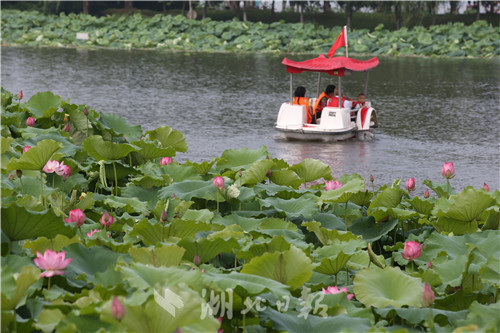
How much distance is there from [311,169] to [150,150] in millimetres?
1058

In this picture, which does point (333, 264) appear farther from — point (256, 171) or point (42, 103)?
point (42, 103)

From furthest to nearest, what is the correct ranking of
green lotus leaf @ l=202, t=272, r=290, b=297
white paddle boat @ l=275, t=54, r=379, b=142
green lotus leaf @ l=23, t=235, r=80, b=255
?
white paddle boat @ l=275, t=54, r=379, b=142 → green lotus leaf @ l=23, t=235, r=80, b=255 → green lotus leaf @ l=202, t=272, r=290, b=297

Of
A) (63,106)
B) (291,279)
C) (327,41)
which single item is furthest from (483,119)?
(327,41)

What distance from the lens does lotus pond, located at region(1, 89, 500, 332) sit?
2266 mm

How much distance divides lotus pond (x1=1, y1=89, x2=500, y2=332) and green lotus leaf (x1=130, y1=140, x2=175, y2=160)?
0.01m

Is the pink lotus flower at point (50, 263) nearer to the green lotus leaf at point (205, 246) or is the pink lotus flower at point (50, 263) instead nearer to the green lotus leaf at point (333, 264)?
the green lotus leaf at point (205, 246)

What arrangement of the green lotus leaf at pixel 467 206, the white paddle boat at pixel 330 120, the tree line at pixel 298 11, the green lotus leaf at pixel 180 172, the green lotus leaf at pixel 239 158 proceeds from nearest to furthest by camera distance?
the green lotus leaf at pixel 467 206
the green lotus leaf at pixel 180 172
the green lotus leaf at pixel 239 158
the white paddle boat at pixel 330 120
the tree line at pixel 298 11

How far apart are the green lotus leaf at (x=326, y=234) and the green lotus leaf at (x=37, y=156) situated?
132 centimetres

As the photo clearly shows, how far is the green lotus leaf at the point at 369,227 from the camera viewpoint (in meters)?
3.98

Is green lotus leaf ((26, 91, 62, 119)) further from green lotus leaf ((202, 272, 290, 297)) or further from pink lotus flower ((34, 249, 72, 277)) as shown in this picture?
green lotus leaf ((202, 272, 290, 297))

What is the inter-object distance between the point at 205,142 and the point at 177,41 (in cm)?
2397

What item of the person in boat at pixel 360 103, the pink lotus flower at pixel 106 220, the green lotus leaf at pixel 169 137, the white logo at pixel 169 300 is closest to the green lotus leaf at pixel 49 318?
the white logo at pixel 169 300

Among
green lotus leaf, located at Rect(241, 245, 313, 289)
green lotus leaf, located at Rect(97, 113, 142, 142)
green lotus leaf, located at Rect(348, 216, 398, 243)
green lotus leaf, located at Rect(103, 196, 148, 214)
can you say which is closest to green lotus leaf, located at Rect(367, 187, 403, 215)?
green lotus leaf, located at Rect(348, 216, 398, 243)

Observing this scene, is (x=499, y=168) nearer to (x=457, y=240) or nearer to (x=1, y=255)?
(x=457, y=240)
